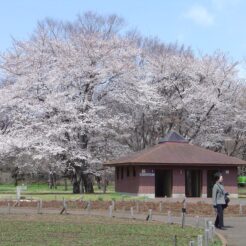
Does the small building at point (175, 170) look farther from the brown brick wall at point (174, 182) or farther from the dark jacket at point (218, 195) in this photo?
the dark jacket at point (218, 195)

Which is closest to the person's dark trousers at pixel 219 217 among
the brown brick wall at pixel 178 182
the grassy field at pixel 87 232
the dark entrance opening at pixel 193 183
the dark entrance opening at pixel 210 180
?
the grassy field at pixel 87 232

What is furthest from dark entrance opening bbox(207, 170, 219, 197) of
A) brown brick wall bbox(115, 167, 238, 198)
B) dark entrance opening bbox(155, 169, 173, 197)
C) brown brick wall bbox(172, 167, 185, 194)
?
dark entrance opening bbox(155, 169, 173, 197)

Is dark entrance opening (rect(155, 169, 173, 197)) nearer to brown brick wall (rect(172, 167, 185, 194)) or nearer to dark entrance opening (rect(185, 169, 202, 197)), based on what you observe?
brown brick wall (rect(172, 167, 185, 194))

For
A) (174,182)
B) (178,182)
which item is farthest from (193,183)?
(174,182)

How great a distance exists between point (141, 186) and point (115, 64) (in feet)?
32.6

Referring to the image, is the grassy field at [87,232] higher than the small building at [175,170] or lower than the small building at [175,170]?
lower

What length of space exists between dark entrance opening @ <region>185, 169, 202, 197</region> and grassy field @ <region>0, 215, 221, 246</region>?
20.0m

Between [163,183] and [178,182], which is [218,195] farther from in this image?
[163,183]

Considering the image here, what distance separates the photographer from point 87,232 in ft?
52.6

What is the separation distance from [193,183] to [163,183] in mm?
2233

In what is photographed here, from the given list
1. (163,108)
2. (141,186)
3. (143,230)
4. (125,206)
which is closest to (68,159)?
(141,186)

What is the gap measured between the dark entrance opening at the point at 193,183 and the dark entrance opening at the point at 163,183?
147 centimetres

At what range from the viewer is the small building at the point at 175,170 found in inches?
1499

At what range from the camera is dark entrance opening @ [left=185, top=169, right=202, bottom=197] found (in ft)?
132
